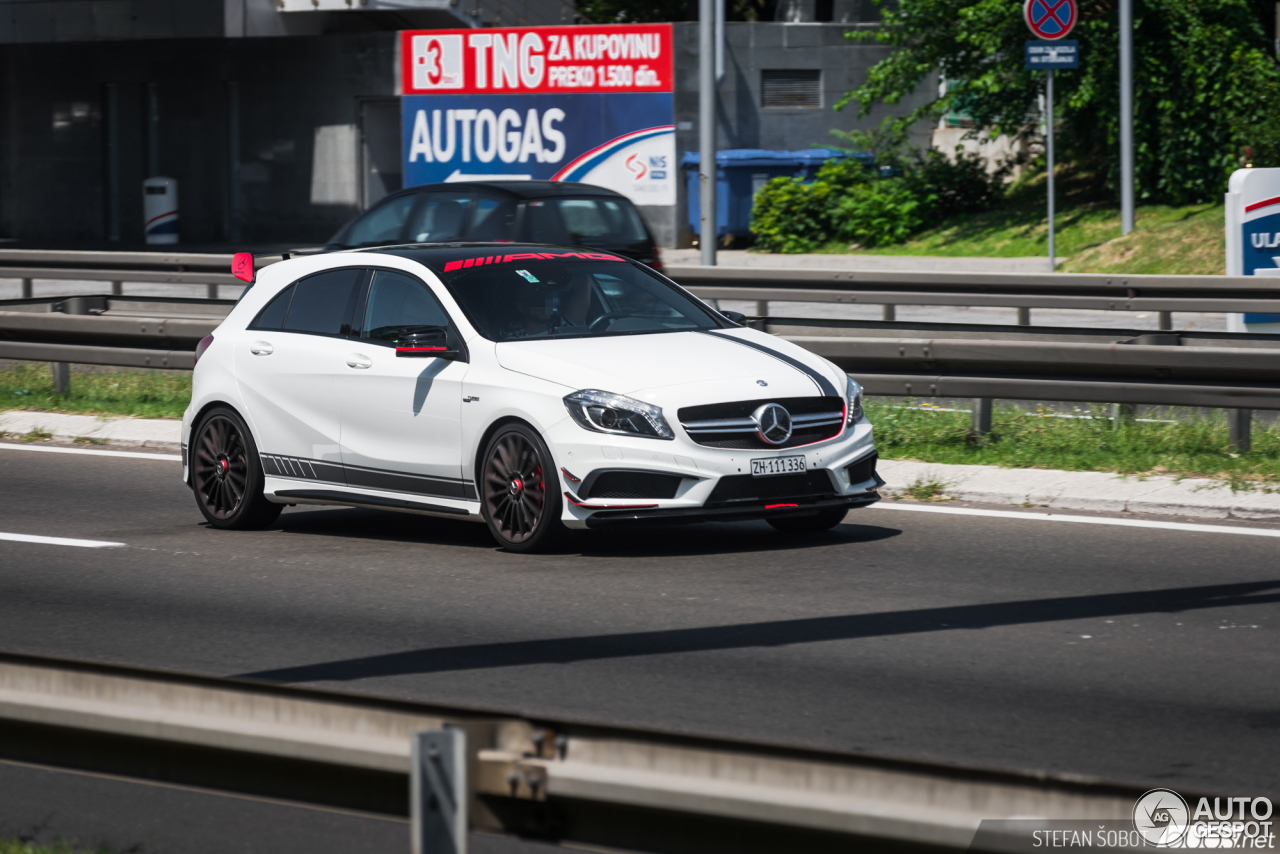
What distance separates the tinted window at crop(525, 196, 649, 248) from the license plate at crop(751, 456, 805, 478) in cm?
740

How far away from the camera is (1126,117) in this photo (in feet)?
83.8

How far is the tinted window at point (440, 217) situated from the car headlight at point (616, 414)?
7.82 meters

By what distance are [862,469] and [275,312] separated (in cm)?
355

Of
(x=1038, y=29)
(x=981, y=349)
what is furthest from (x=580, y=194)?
(x=1038, y=29)

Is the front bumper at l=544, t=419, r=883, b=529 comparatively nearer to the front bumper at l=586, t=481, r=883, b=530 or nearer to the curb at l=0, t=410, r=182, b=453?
the front bumper at l=586, t=481, r=883, b=530

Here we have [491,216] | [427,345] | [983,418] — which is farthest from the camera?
[491,216]

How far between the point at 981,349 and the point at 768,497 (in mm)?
3273

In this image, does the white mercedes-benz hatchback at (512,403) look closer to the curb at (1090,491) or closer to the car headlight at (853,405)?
the car headlight at (853,405)

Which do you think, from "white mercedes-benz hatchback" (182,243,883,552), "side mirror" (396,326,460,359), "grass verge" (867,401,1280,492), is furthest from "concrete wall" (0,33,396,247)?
"side mirror" (396,326,460,359)

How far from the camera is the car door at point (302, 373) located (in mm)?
9469

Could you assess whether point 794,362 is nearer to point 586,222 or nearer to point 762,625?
point 762,625

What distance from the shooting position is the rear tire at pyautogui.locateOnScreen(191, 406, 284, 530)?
9.76 metres

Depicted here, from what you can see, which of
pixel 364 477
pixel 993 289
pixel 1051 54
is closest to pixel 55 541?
pixel 364 477

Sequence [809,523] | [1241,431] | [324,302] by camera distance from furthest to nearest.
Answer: [1241,431] < [324,302] < [809,523]
